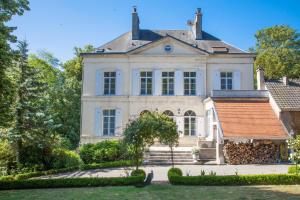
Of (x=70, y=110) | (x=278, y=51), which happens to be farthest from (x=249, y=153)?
(x=278, y=51)

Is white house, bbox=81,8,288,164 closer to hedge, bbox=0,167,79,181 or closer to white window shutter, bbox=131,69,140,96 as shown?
white window shutter, bbox=131,69,140,96

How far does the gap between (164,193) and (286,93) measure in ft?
54.5

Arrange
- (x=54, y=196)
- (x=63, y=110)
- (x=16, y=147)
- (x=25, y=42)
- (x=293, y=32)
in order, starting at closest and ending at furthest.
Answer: (x=54, y=196)
(x=16, y=147)
(x=25, y=42)
(x=63, y=110)
(x=293, y=32)

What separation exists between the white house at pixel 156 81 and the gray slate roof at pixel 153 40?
0.58 meters

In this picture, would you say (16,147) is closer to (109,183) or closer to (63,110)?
(109,183)

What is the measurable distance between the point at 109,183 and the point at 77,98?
2713 centimetres

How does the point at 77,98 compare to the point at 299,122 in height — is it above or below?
above

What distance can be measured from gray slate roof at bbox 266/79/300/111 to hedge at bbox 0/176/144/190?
13.8m

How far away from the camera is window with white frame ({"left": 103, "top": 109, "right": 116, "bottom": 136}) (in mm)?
28188

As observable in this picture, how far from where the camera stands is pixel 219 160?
21.5 meters

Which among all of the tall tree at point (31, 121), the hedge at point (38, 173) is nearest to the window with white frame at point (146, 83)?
the tall tree at point (31, 121)

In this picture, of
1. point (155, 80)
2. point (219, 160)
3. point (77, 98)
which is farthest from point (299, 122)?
point (77, 98)

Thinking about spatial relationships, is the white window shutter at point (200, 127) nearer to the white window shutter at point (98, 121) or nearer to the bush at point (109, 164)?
the bush at point (109, 164)

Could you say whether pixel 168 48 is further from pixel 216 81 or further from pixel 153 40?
pixel 216 81
